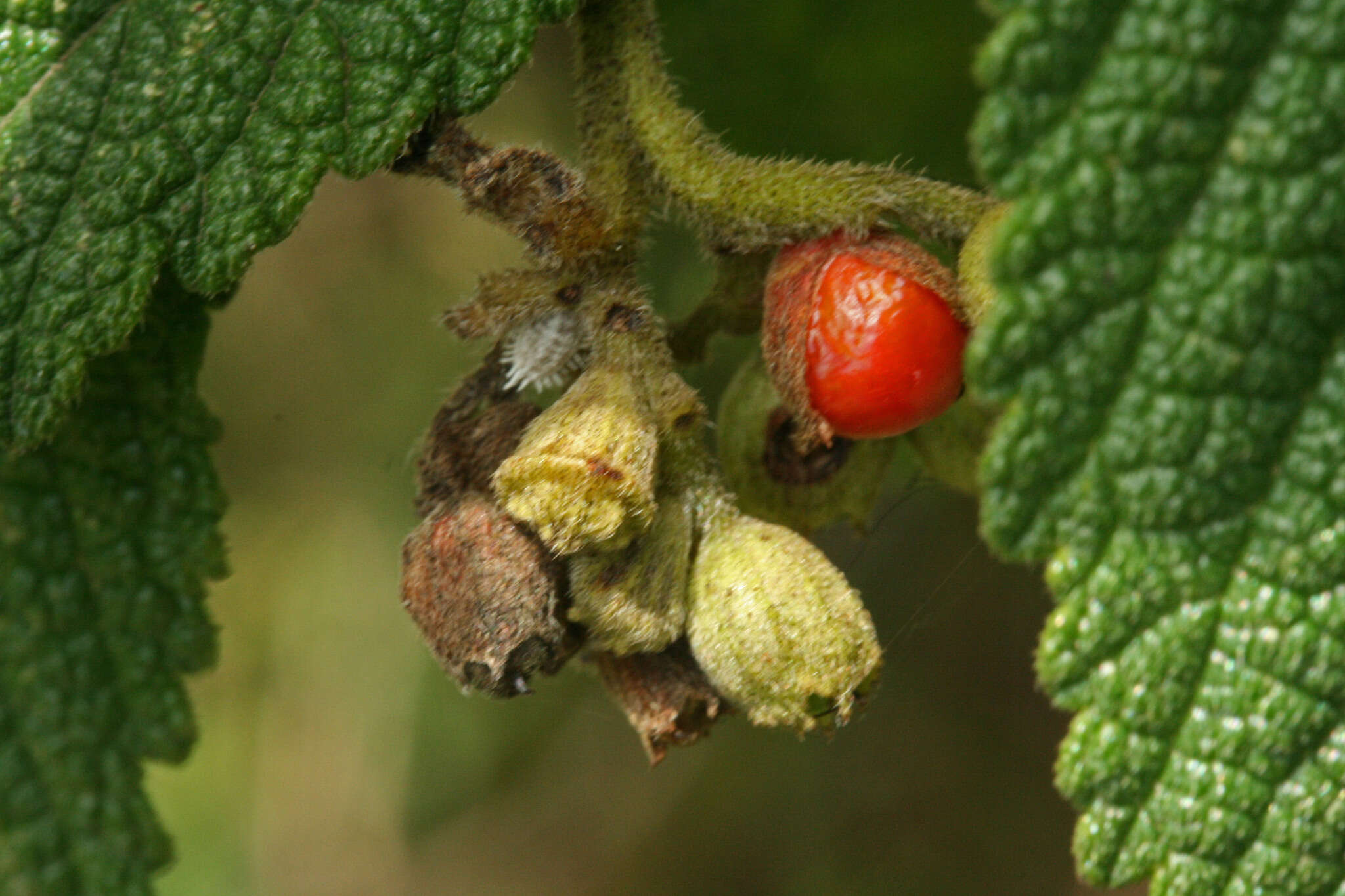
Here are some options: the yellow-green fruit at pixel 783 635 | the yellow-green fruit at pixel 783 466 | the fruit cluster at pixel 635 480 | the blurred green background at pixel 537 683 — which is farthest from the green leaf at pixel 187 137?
the blurred green background at pixel 537 683

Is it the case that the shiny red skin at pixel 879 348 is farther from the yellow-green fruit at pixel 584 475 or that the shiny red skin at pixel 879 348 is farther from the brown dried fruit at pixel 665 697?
the brown dried fruit at pixel 665 697

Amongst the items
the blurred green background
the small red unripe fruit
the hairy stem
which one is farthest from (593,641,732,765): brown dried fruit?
the blurred green background

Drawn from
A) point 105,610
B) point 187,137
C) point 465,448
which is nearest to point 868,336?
point 465,448

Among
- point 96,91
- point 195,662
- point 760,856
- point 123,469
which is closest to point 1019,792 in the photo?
point 760,856

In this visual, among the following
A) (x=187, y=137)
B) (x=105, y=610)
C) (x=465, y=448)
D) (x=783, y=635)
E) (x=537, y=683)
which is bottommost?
(x=537, y=683)

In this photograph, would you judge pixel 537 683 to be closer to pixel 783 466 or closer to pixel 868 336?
pixel 783 466

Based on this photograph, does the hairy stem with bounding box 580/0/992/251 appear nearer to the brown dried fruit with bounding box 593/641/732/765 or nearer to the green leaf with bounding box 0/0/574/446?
the green leaf with bounding box 0/0/574/446
